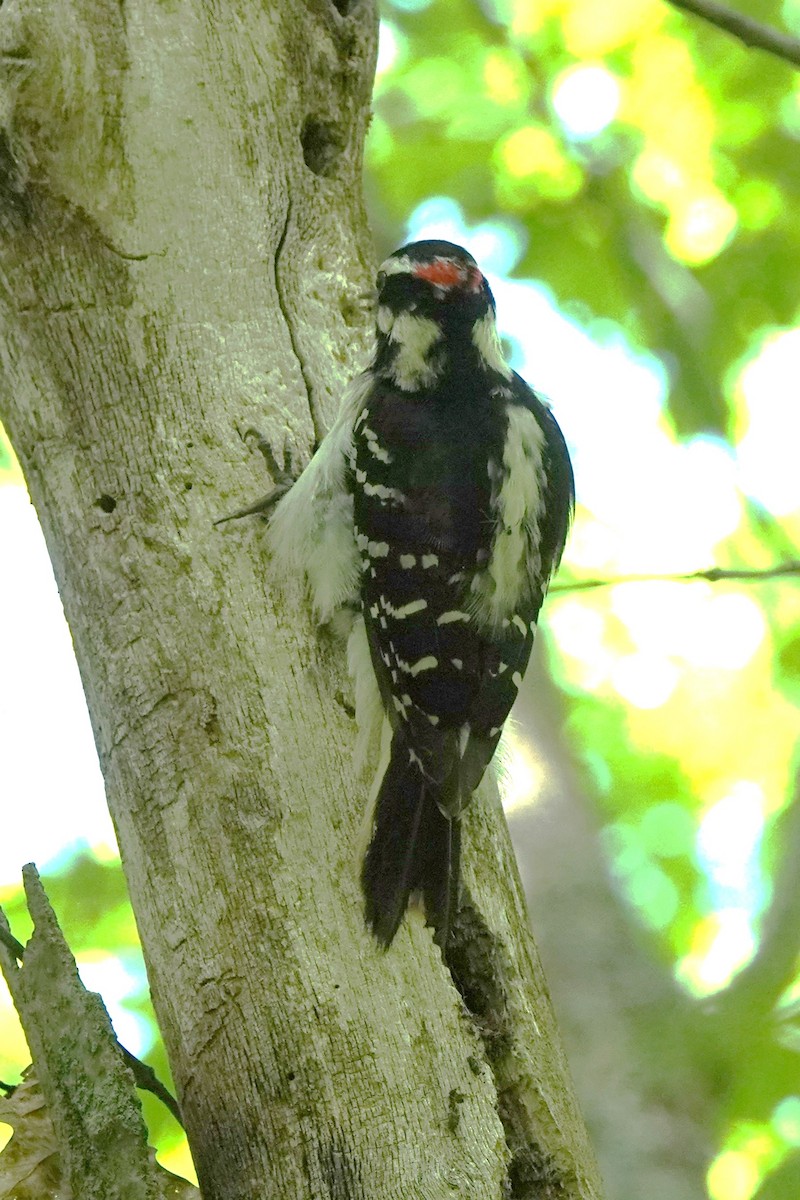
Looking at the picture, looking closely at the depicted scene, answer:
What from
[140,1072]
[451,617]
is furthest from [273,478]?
[140,1072]

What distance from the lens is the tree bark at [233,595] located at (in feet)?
6.09

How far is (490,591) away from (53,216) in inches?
43.5

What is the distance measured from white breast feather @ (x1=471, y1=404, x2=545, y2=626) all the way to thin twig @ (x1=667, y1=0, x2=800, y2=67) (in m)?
0.81

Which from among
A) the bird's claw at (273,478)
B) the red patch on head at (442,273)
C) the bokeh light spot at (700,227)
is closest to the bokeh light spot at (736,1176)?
the bird's claw at (273,478)

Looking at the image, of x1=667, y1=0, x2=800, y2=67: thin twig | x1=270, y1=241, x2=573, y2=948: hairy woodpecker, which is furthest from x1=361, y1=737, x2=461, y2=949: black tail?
x1=667, y1=0, x2=800, y2=67: thin twig

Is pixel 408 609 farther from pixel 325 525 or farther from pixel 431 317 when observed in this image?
pixel 431 317

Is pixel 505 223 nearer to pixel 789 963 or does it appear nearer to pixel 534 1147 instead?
pixel 789 963

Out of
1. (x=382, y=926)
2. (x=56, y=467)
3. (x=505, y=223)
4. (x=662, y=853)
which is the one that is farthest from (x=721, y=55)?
(x=382, y=926)

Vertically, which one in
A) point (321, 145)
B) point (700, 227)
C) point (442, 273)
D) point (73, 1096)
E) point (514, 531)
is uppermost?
point (700, 227)

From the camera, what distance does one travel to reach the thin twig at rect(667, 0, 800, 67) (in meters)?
2.08

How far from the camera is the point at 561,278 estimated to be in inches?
187

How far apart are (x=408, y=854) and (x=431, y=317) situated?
120 cm

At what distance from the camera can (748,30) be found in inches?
85.0

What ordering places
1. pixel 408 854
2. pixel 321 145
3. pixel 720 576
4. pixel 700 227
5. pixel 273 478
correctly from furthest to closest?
pixel 700 227
pixel 321 145
pixel 273 478
pixel 720 576
pixel 408 854
